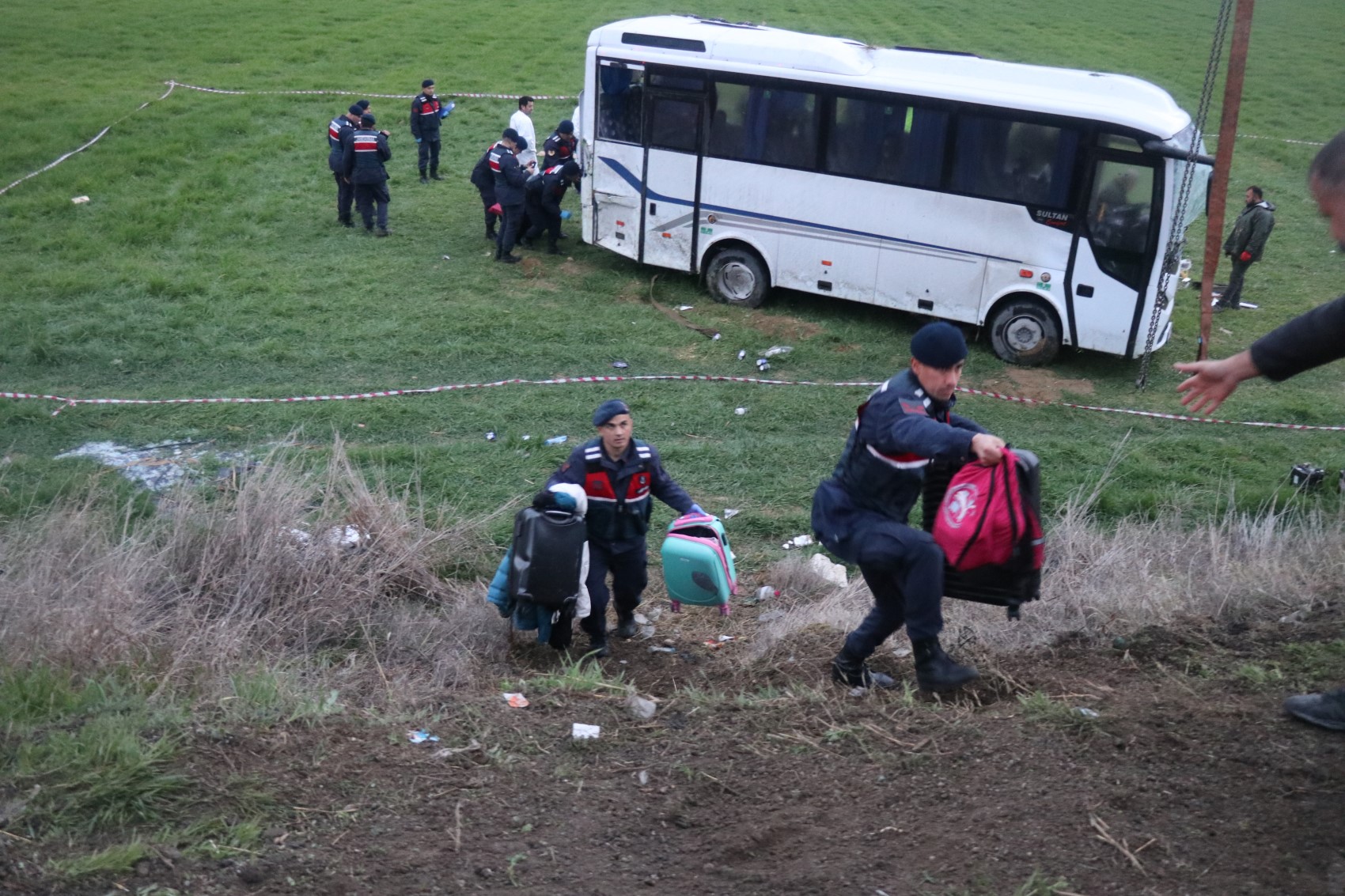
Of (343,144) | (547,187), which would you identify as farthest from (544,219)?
(343,144)

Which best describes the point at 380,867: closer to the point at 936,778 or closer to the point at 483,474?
the point at 936,778

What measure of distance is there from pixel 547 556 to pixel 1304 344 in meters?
3.43

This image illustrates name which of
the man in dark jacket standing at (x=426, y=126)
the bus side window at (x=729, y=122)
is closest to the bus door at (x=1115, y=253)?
the bus side window at (x=729, y=122)

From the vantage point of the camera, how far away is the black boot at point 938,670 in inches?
190

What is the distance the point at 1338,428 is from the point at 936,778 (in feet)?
28.3

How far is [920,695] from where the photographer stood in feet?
16.4

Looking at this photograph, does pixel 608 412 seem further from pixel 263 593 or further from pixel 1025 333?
pixel 1025 333

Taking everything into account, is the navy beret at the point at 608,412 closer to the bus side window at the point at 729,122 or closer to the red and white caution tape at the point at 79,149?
the bus side window at the point at 729,122

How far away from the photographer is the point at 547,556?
5621 mm

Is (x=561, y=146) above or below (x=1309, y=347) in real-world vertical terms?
below

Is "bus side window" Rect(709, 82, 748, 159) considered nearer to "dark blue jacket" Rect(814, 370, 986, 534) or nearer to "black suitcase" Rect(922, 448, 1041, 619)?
"dark blue jacket" Rect(814, 370, 986, 534)

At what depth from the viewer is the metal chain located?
10578 mm

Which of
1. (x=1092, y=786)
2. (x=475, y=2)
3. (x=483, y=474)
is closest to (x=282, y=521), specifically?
(x=483, y=474)

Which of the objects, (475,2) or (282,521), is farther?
(475,2)
